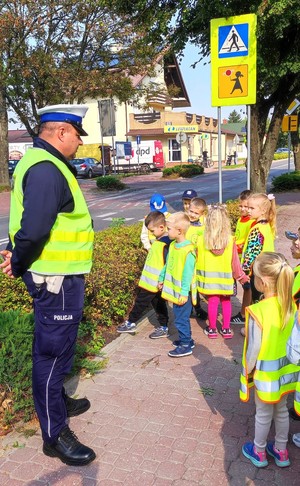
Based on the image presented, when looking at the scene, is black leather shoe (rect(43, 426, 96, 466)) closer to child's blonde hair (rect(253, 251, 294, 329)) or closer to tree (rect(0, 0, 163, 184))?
child's blonde hair (rect(253, 251, 294, 329))

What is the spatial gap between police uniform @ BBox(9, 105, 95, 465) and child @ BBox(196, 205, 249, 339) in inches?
74.8

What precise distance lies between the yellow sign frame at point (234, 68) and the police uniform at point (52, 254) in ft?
13.7

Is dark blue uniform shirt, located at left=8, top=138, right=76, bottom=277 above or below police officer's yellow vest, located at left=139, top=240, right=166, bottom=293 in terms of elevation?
above

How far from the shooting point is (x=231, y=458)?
2.75 m

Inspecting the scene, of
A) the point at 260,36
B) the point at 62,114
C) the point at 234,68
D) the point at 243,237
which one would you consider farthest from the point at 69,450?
the point at 260,36

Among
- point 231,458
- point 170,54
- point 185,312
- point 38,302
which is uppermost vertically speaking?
point 170,54

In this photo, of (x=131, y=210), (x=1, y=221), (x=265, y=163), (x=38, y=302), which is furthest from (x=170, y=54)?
(x=38, y=302)

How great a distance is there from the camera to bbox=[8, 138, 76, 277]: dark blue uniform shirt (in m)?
2.43

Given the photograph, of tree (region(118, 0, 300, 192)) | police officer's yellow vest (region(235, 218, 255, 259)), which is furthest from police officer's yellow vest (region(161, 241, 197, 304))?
tree (region(118, 0, 300, 192))

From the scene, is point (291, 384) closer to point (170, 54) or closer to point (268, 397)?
point (268, 397)

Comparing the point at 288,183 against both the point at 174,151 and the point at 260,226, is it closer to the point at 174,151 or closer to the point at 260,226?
the point at 260,226

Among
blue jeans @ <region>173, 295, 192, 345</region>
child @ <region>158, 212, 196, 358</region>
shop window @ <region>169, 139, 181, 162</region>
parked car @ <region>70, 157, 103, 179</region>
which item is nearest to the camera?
child @ <region>158, 212, 196, 358</region>

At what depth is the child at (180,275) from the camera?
4.05 meters

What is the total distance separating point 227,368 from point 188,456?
4.09 feet
